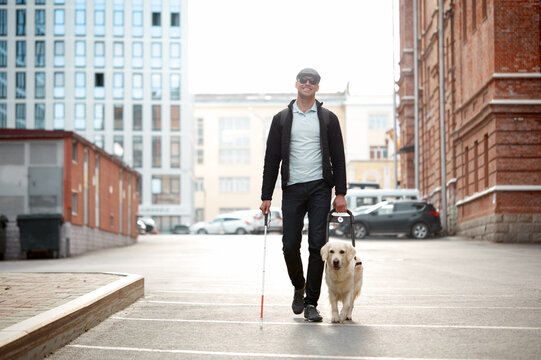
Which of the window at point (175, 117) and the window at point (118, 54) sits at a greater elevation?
the window at point (118, 54)

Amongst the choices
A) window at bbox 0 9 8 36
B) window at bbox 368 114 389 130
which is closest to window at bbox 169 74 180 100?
window at bbox 0 9 8 36

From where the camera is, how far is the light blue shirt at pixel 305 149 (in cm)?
745

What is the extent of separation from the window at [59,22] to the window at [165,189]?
16614mm

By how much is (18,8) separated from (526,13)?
68843 millimetres

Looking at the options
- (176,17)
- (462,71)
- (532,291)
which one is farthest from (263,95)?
(532,291)

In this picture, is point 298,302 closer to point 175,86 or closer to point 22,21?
point 175,86

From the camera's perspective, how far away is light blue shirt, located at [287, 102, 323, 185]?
7453 millimetres

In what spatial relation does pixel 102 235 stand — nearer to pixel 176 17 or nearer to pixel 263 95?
pixel 176 17

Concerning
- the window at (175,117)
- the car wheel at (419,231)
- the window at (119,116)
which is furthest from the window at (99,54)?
the car wheel at (419,231)

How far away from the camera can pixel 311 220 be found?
7445 millimetres

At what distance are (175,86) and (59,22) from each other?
500 inches

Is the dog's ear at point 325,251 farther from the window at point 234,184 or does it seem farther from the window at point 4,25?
the window at point 234,184

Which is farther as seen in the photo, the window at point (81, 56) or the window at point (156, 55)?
the window at point (156, 55)

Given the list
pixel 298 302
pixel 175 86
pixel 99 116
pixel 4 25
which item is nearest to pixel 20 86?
pixel 4 25
